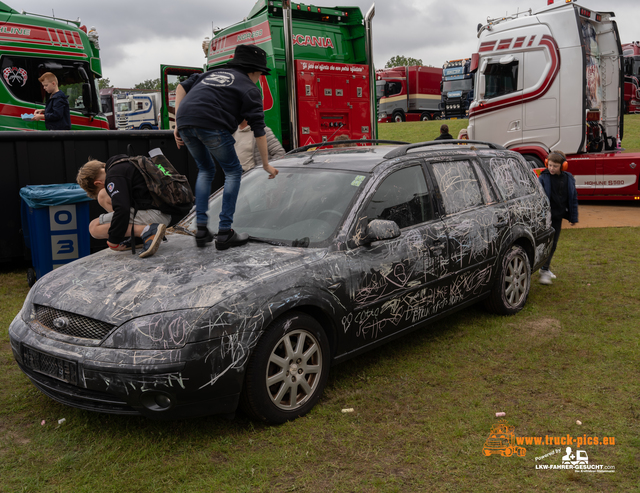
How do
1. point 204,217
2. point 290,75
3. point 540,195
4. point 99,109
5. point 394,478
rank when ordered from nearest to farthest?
point 394,478
point 204,217
point 540,195
point 290,75
point 99,109

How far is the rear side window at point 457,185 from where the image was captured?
4707 millimetres

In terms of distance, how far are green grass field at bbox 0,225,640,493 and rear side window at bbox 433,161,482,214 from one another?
1.12m

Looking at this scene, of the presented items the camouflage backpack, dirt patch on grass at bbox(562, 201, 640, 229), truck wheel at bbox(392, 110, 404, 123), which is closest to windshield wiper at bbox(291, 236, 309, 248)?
the camouflage backpack

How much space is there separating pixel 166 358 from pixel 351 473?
1.10 metres

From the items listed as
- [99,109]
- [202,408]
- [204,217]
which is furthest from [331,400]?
[99,109]

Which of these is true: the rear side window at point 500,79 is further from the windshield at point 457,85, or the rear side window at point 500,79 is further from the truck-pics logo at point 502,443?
the windshield at point 457,85

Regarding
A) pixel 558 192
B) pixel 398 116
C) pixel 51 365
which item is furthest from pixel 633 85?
pixel 51 365

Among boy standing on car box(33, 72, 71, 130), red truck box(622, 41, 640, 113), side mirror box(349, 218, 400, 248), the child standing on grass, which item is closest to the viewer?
side mirror box(349, 218, 400, 248)

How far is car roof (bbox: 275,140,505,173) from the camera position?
4.38m

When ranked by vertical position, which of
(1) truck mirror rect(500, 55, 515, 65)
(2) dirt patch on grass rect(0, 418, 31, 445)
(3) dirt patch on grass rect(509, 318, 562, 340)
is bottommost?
(2) dirt patch on grass rect(0, 418, 31, 445)

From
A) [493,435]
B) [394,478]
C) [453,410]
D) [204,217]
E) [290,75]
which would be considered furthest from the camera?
[290,75]

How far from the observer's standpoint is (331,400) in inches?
147

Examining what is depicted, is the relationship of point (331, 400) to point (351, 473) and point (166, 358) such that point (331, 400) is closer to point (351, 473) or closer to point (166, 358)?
point (351, 473)

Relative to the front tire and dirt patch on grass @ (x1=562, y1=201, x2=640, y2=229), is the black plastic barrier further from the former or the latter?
dirt patch on grass @ (x1=562, y1=201, x2=640, y2=229)
